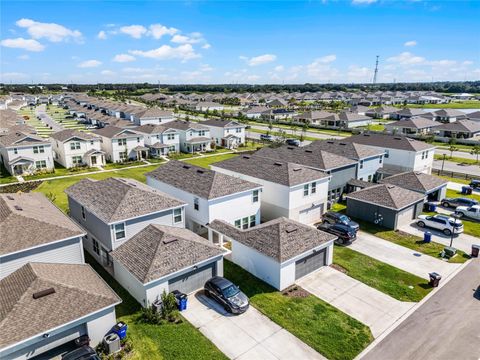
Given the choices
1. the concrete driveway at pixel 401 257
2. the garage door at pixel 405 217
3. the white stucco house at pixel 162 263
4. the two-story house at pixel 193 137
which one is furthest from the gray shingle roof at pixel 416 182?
the two-story house at pixel 193 137

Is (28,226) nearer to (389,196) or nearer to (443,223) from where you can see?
(389,196)

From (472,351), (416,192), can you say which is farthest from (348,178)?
(472,351)

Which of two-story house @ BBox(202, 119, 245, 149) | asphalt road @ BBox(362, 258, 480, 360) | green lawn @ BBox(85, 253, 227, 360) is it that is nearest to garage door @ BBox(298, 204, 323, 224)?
asphalt road @ BBox(362, 258, 480, 360)

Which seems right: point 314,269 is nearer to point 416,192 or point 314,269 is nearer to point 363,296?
point 363,296

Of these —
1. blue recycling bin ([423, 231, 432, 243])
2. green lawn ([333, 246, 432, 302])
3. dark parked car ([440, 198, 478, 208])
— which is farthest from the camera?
dark parked car ([440, 198, 478, 208])

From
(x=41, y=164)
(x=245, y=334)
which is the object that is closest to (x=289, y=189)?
(x=245, y=334)

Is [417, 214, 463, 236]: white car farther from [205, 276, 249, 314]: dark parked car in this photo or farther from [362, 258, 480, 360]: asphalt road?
[205, 276, 249, 314]: dark parked car
